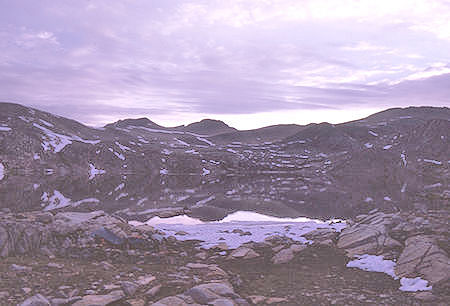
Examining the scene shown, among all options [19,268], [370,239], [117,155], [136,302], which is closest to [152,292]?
[136,302]

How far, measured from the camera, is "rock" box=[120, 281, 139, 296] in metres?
9.80

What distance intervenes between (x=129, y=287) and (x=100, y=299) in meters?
1.04

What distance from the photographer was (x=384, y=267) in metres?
12.8

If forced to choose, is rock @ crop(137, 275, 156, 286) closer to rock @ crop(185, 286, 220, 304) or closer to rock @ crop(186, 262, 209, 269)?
rock @ crop(185, 286, 220, 304)

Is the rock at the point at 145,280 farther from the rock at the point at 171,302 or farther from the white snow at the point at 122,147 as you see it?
the white snow at the point at 122,147

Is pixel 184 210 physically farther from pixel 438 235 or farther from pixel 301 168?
pixel 301 168

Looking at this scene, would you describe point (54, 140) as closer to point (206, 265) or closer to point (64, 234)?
point (64, 234)

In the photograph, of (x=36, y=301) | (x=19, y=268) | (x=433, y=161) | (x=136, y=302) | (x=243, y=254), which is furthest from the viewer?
(x=433, y=161)

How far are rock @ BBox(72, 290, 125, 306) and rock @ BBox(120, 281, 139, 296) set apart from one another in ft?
0.82

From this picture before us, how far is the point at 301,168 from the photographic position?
585ft

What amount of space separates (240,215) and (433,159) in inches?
6799

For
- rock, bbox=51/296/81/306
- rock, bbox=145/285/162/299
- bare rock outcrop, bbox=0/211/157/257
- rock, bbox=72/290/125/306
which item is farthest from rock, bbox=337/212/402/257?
rock, bbox=51/296/81/306

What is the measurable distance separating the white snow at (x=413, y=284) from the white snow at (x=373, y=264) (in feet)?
2.41

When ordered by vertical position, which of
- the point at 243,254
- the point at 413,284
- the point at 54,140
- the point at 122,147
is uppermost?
the point at 54,140
